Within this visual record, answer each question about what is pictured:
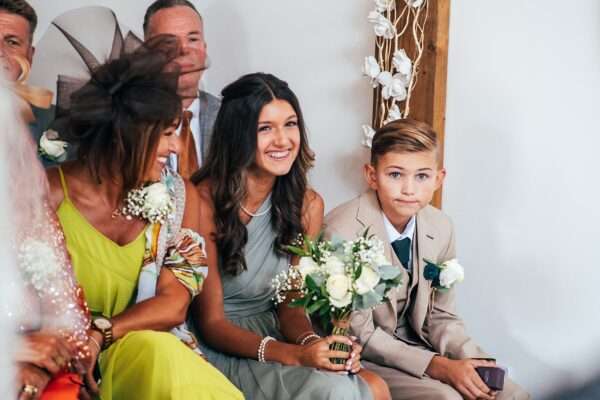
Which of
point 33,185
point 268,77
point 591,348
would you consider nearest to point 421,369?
point 268,77

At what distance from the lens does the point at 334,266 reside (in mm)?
2814

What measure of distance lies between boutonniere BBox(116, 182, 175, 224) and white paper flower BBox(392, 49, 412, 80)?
4.99 ft

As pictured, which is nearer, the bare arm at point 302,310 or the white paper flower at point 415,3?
the bare arm at point 302,310

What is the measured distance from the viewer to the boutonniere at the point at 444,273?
335 centimetres

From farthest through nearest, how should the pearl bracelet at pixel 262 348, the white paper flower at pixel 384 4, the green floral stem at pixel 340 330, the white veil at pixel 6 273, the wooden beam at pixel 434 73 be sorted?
the white paper flower at pixel 384 4
the wooden beam at pixel 434 73
the pearl bracelet at pixel 262 348
the green floral stem at pixel 340 330
the white veil at pixel 6 273

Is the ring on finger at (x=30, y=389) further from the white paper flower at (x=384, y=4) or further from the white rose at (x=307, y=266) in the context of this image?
the white paper flower at (x=384, y=4)

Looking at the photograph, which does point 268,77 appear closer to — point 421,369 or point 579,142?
point 421,369

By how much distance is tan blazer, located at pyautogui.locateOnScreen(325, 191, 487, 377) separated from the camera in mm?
3252

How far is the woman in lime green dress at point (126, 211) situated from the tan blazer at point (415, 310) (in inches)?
25.7

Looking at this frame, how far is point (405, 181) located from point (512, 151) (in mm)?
966

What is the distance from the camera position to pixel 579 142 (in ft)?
13.5

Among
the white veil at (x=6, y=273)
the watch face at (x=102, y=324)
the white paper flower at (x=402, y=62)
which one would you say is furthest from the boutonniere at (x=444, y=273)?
the white veil at (x=6, y=273)

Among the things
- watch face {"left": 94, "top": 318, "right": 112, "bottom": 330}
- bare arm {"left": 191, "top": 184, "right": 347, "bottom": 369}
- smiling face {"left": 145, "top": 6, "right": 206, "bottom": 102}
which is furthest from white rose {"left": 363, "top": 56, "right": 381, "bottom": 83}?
watch face {"left": 94, "top": 318, "right": 112, "bottom": 330}

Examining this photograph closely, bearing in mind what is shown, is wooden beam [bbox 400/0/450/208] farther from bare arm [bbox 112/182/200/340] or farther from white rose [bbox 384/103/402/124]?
bare arm [bbox 112/182/200/340]
